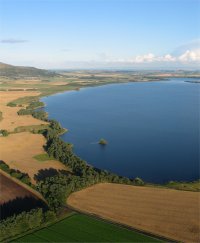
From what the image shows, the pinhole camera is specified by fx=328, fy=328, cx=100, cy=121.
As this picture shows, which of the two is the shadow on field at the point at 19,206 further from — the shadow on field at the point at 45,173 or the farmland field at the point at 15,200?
the shadow on field at the point at 45,173

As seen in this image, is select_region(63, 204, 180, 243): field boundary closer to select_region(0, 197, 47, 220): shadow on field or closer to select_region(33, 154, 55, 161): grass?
select_region(0, 197, 47, 220): shadow on field

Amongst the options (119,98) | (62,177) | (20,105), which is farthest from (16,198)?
(119,98)

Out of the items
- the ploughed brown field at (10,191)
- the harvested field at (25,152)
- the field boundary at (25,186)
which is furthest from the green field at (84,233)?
the harvested field at (25,152)

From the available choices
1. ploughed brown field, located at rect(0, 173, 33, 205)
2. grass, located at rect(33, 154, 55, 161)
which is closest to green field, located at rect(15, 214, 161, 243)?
ploughed brown field, located at rect(0, 173, 33, 205)

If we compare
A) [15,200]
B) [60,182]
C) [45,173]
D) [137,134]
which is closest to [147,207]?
[60,182]

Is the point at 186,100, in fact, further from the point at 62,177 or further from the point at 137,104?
the point at 62,177

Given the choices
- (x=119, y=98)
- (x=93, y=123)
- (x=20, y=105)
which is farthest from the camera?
(x=119, y=98)
